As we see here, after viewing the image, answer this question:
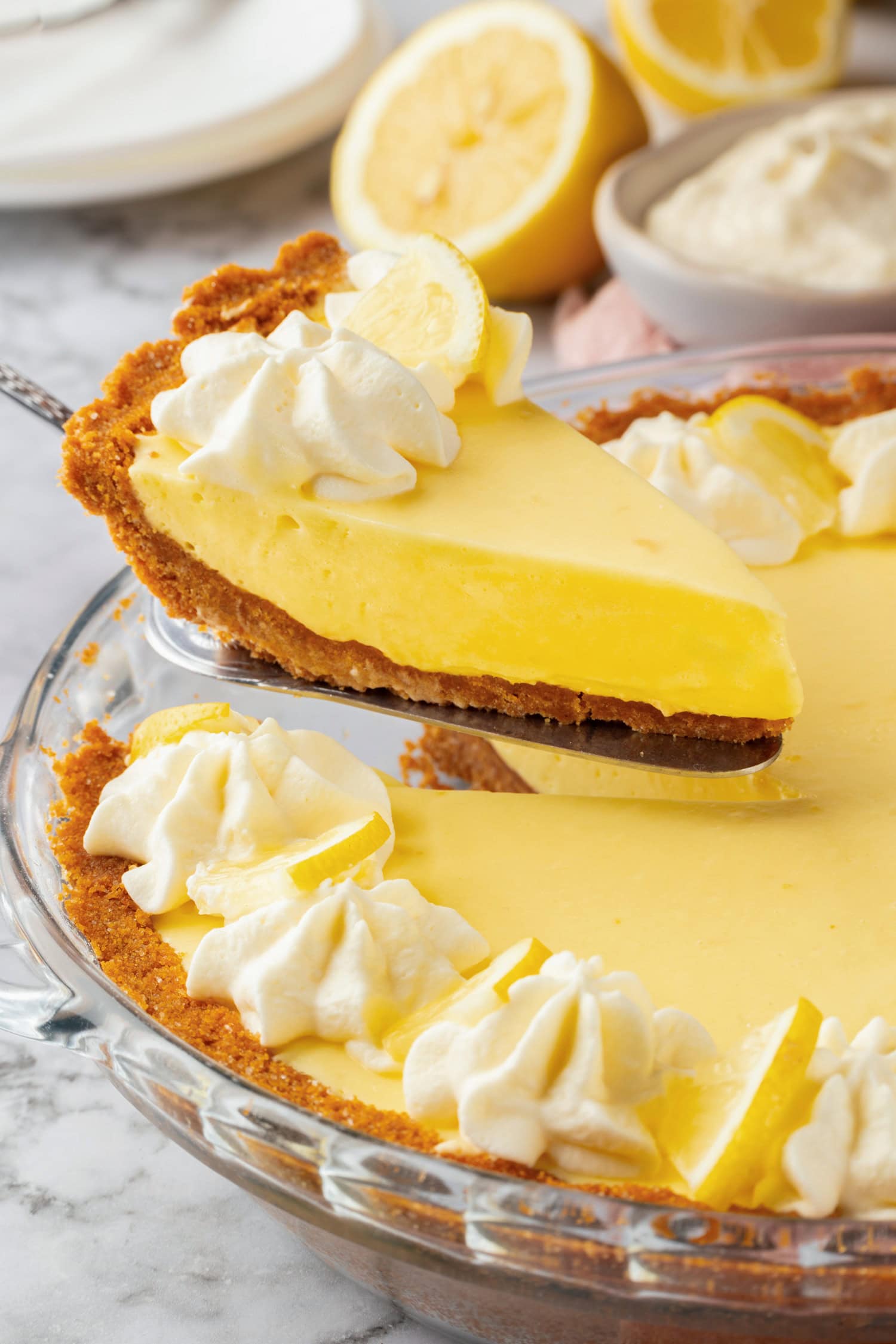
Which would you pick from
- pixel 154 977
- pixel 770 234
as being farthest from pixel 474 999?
pixel 770 234

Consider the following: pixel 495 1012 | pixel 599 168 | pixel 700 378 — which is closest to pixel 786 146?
pixel 599 168

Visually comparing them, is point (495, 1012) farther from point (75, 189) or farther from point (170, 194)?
point (170, 194)

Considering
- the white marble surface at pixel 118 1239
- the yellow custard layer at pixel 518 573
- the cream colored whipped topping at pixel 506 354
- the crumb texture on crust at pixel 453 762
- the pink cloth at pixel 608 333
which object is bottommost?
the white marble surface at pixel 118 1239

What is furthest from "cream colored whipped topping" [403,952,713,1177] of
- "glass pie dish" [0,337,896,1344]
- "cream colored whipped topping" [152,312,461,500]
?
"cream colored whipped topping" [152,312,461,500]

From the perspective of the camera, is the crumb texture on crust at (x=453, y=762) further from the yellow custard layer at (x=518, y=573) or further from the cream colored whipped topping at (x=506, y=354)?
the cream colored whipped topping at (x=506, y=354)

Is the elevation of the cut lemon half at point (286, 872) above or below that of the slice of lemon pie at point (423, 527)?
below

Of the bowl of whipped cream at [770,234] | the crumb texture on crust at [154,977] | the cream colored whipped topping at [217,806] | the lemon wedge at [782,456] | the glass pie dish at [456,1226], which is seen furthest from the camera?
the bowl of whipped cream at [770,234]

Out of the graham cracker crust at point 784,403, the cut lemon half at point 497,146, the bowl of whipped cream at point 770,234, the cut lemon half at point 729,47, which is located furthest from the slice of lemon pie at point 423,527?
the cut lemon half at point 729,47
